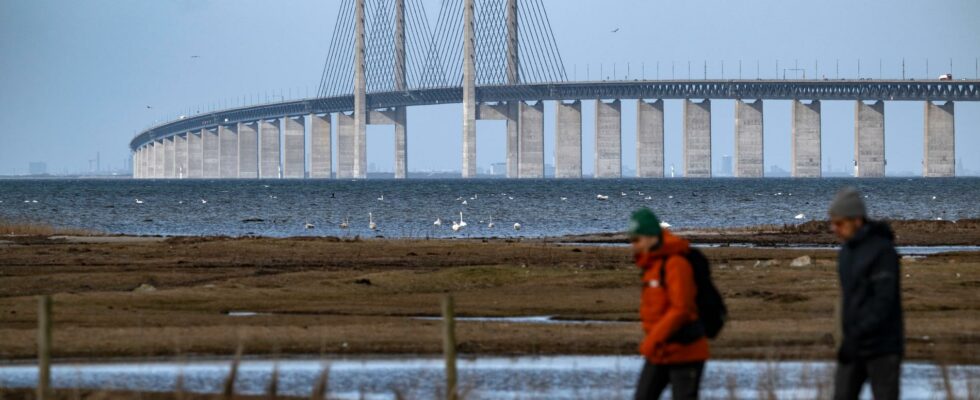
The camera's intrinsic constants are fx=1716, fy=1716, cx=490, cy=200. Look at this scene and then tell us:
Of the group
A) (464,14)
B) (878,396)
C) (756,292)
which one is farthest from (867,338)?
(464,14)

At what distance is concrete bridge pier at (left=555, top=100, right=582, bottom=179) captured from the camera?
475 feet

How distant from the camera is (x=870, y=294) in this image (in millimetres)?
8352

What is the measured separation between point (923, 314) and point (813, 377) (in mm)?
5436

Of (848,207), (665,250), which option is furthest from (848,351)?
(665,250)

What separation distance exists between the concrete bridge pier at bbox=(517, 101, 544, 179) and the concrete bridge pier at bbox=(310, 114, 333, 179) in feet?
77.5

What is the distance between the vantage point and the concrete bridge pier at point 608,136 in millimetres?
143625

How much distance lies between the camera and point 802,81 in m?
142

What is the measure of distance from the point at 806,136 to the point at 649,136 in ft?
43.0

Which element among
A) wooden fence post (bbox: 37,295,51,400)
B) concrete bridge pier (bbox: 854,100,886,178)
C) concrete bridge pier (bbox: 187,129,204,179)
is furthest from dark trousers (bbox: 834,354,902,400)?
concrete bridge pier (bbox: 187,129,204,179)

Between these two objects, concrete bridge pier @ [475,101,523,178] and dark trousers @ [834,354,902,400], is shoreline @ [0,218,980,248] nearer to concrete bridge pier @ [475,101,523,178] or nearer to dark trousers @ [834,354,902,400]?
dark trousers @ [834,354,902,400]

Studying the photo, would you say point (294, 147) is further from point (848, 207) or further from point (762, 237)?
point (848, 207)

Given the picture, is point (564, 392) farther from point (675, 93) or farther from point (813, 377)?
point (675, 93)

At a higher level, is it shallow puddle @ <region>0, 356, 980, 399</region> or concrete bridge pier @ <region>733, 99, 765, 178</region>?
concrete bridge pier @ <region>733, 99, 765, 178</region>

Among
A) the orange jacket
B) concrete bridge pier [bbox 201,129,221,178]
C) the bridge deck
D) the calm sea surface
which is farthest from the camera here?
concrete bridge pier [bbox 201,129,221,178]
